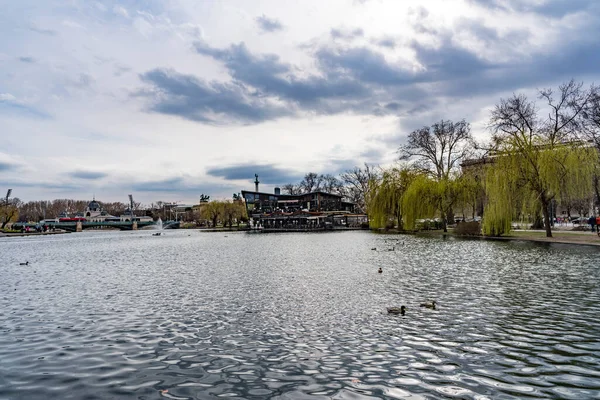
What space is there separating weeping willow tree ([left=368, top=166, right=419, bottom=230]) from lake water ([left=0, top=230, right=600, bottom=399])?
42477 mm

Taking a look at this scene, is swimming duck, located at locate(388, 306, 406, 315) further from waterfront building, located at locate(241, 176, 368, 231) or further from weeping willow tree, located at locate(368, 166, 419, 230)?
waterfront building, located at locate(241, 176, 368, 231)

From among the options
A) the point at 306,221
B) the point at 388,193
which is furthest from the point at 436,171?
the point at 306,221

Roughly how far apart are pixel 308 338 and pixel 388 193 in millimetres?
53740

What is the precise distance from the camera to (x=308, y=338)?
30.5 ft

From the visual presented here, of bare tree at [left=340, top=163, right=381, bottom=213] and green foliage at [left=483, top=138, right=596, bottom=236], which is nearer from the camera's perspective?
green foliage at [left=483, top=138, right=596, bottom=236]

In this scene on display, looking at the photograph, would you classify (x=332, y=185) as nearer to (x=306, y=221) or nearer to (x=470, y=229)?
(x=306, y=221)

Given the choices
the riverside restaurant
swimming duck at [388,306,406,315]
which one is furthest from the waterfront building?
swimming duck at [388,306,406,315]

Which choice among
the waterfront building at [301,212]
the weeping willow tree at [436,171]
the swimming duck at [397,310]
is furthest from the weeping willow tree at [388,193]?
the swimming duck at [397,310]

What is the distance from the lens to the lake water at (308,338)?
6.74 metres

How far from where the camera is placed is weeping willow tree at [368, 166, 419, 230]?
199 ft

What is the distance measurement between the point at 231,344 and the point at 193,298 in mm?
5656

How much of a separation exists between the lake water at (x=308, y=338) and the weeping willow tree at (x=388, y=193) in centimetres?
4248

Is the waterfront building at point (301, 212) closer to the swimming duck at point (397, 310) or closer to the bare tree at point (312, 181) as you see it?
the bare tree at point (312, 181)

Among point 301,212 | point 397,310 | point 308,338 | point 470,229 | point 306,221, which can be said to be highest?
point 301,212
